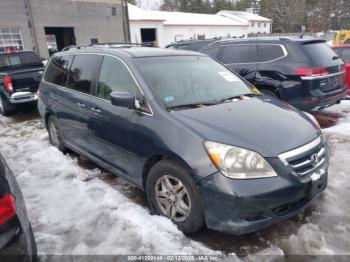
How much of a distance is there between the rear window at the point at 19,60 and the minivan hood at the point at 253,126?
26.6 feet

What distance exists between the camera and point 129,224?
3.20 m

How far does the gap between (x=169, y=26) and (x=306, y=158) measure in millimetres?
39386

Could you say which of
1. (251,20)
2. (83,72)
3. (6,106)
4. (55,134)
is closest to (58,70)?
(83,72)

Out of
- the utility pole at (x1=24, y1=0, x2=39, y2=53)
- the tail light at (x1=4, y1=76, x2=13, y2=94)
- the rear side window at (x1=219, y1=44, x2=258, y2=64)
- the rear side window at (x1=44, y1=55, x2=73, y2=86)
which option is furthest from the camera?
the utility pole at (x1=24, y1=0, x2=39, y2=53)

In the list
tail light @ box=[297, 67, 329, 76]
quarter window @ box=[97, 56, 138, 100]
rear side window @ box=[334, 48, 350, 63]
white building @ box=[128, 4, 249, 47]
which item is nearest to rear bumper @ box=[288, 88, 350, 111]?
tail light @ box=[297, 67, 329, 76]

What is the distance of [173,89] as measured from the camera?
3410 millimetres

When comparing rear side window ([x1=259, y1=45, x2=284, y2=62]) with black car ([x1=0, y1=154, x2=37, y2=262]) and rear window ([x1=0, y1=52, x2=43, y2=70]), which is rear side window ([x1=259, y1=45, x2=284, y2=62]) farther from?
rear window ([x1=0, y1=52, x2=43, y2=70])

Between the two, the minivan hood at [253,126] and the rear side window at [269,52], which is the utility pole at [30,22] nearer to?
the rear side window at [269,52]

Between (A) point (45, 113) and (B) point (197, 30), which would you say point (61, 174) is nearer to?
(A) point (45, 113)

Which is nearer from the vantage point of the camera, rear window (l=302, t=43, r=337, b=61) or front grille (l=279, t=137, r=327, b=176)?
front grille (l=279, t=137, r=327, b=176)

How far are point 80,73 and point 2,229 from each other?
294 centimetres

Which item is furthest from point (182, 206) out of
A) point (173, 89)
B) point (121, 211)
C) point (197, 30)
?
point (197, 30)

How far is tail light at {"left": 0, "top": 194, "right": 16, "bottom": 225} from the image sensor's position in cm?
189

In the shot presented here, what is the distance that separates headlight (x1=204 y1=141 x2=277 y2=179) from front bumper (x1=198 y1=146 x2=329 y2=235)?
0.15 ft
